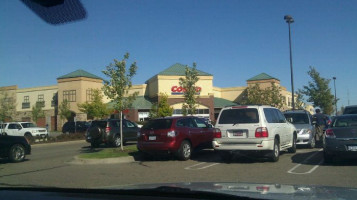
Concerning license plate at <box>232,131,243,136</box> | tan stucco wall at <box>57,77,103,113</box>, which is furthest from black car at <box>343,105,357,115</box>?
tan stucco wall at <box>57,77,103,113</box>

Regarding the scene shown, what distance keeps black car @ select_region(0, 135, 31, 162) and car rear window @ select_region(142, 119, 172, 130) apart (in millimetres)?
5528

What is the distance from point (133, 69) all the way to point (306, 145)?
8.92m

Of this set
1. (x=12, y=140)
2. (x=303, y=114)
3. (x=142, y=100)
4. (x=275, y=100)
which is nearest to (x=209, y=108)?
(x=142, y=100)

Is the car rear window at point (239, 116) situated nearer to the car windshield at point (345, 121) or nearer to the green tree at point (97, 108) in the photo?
the car windshield at point (345, 121)

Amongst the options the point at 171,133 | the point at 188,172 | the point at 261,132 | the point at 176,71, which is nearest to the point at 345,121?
the point at 261,132

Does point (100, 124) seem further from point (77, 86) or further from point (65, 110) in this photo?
point (77, 86)

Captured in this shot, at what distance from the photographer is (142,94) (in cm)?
5822

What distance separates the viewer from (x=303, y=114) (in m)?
17.0

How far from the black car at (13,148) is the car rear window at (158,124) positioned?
5528 mm

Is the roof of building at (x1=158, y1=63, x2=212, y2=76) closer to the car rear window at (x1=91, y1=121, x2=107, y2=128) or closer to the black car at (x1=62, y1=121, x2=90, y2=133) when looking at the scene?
the black car at (x1=62, y1=121, x2=90, y2=133)

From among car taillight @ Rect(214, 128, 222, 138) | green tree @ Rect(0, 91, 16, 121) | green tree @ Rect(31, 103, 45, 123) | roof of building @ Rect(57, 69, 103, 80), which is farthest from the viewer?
roof of building @ Rect(57, 69, 103, 80)

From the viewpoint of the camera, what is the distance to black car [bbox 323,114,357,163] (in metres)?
10.2

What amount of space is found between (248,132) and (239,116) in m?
0.71

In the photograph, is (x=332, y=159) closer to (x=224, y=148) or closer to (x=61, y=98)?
(x=224, y=148)
